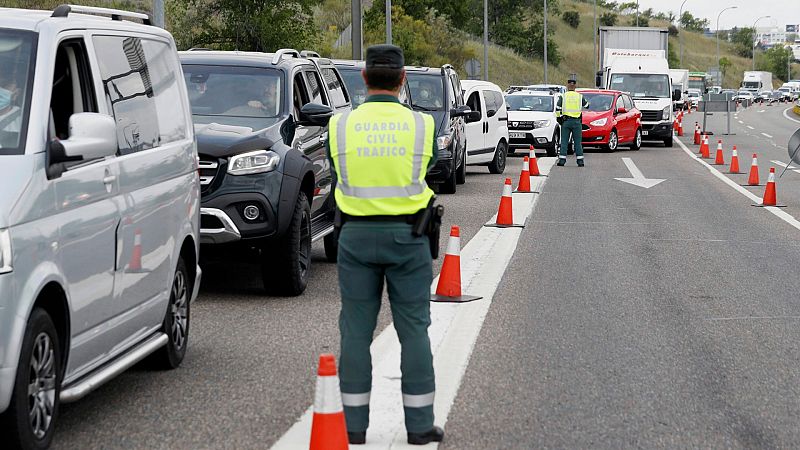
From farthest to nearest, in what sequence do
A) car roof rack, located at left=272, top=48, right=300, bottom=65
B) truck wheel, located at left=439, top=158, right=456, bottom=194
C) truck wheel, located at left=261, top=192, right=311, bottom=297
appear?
truck wheel, located at left=439, top=158, right=456, bottom=194
car roof rack, located at left=272, top=48, right=300, bottom=65
truck wheel, located at left=261, top=192, right=311, bottom=297

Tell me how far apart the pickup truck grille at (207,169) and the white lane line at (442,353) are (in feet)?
6.32

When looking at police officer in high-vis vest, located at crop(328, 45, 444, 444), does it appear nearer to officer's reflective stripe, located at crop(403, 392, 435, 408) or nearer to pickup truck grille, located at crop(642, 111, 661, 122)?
officer's reflective stripe, located at crop(403, 392, 435, 408)

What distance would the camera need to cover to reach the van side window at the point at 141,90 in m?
7.05

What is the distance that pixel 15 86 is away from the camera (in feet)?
20.3

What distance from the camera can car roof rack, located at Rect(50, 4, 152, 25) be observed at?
6691 millimetres

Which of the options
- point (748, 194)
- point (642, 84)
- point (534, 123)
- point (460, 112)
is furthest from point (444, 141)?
point (642, 84)

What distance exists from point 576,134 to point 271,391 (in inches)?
894

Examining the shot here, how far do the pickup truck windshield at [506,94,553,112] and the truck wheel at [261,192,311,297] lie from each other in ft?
78.8

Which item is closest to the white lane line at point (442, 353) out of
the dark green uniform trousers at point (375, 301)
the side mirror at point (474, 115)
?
the dark green uniform trousers at point (375, 301)

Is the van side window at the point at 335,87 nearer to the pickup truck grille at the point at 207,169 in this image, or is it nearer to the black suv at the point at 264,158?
the black suv at the point at 264,158

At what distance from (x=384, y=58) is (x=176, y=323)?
2.60 m

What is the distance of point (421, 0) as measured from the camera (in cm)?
7706

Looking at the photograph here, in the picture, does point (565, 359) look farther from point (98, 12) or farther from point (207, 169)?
point (207, 169)

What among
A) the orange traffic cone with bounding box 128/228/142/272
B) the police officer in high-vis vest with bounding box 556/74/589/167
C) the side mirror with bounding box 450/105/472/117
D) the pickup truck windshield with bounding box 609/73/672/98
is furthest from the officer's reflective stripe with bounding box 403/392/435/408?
the pickup truck windshield with bounding box 609/73/672/98
